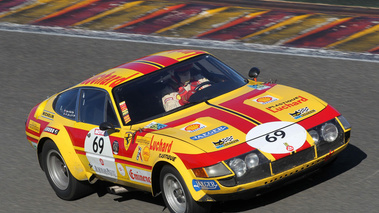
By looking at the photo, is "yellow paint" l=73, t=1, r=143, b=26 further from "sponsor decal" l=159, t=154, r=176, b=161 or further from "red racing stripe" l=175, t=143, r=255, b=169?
"red racing stripe" l=175, t=143, r=255, b=169

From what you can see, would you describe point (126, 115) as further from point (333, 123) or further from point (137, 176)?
point (333, 123)

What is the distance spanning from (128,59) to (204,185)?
6728mm

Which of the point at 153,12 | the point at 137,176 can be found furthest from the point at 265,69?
the point at 137,176

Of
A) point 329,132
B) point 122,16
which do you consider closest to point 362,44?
point 122,16

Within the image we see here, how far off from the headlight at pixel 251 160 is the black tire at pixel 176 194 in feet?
1.73

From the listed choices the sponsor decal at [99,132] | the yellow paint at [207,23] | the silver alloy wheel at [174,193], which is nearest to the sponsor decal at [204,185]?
the silver alloy wheel at [174,193]

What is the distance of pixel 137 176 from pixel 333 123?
76.0 inches

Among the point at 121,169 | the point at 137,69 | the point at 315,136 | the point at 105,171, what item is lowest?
the point at 105,171

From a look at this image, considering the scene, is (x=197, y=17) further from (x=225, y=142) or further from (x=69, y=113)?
(x=225, y=142)

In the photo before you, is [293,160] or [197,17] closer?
[293,160]

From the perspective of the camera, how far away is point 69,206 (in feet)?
24.6

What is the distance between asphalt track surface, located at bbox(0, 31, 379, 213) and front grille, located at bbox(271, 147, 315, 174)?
491 millimetres

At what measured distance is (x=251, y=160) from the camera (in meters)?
6.14

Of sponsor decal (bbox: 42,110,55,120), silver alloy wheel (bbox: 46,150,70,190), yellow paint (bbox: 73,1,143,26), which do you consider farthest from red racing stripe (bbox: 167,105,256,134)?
yellow paint (bbox: 73,1,143,26)
